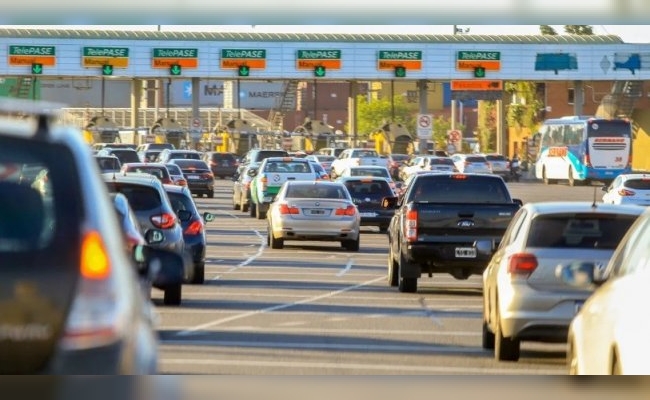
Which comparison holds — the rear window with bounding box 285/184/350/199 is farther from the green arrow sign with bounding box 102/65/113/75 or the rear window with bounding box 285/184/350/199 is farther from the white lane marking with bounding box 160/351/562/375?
the green arrow sign with bounding box 102/65/113/75

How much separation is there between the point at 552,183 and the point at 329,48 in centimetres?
1284

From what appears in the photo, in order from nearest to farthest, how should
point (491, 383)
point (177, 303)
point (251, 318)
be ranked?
point (491, 383) < point (251, 318) < point (177, 303)

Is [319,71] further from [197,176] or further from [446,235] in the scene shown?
[446,235]

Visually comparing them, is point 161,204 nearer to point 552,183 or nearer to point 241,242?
point 241,242

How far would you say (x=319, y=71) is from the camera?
84875 millimetres

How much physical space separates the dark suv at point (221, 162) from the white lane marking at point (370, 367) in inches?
2780

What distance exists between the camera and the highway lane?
14836mm

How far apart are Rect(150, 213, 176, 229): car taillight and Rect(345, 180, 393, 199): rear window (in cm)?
Result: 1967

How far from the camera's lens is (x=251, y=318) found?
19203 millimetres

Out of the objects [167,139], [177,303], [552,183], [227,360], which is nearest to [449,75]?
[552,183]

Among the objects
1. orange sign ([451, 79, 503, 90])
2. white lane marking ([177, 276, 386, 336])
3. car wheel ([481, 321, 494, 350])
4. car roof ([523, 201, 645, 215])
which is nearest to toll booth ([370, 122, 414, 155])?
orange sign ([451, 79, 503, 90])

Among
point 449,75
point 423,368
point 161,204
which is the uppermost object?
point 449,75

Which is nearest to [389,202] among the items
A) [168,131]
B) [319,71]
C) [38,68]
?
[38,68]

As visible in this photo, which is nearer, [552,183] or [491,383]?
[491,383]
